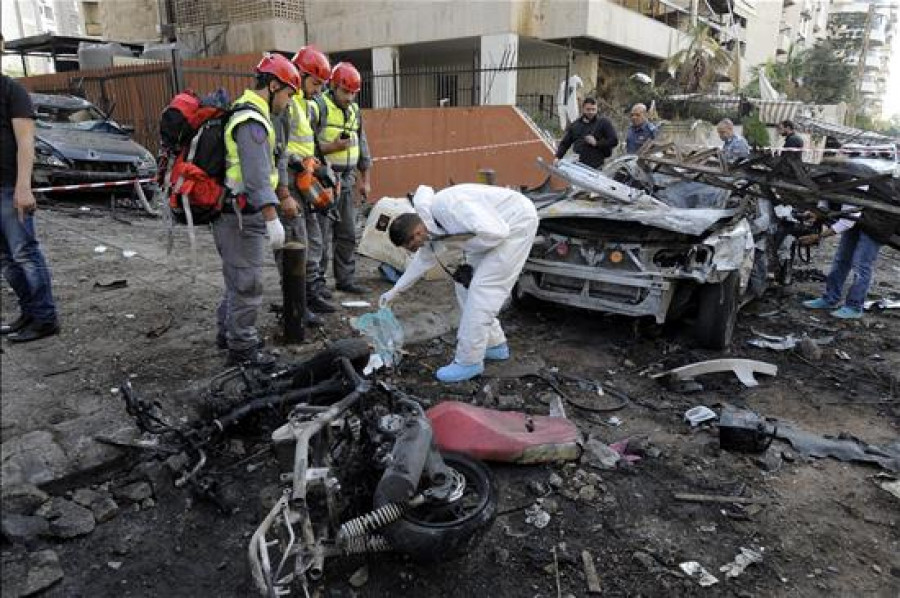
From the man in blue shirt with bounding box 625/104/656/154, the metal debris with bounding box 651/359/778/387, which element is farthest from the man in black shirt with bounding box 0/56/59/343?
the man in blue shirt with bounding box 625/104/656/154

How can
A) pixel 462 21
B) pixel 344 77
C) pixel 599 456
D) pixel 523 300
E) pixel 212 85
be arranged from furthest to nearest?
pixel 462 21
pixel 212 85
pixel 523 300
pixel 344 77
pixel 599 456

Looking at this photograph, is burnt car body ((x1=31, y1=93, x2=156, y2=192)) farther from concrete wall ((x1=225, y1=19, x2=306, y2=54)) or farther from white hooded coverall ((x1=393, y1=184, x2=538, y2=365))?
concrete wall ((x1=225, y1=19, x2=306, y2=54))

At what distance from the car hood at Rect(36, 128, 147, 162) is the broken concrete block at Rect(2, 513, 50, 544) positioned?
7.09m

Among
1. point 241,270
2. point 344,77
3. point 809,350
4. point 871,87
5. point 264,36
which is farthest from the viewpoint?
point 871,87

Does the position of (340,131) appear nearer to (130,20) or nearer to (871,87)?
(130,20)

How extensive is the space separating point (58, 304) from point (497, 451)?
386cm

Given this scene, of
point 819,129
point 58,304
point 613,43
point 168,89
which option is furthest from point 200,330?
point 819,129

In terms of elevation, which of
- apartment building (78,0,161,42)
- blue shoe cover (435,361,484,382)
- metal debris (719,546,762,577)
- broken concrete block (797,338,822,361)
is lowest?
broken concrete block (797,338,822,361)

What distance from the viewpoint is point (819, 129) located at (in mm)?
21609

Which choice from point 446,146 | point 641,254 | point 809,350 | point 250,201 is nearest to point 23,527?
point 250,201

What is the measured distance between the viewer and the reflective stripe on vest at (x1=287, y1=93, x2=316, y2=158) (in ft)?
15.0

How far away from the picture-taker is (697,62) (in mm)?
21391

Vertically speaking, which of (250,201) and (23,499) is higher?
(250,201)

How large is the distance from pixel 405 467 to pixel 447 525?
0.92ft
